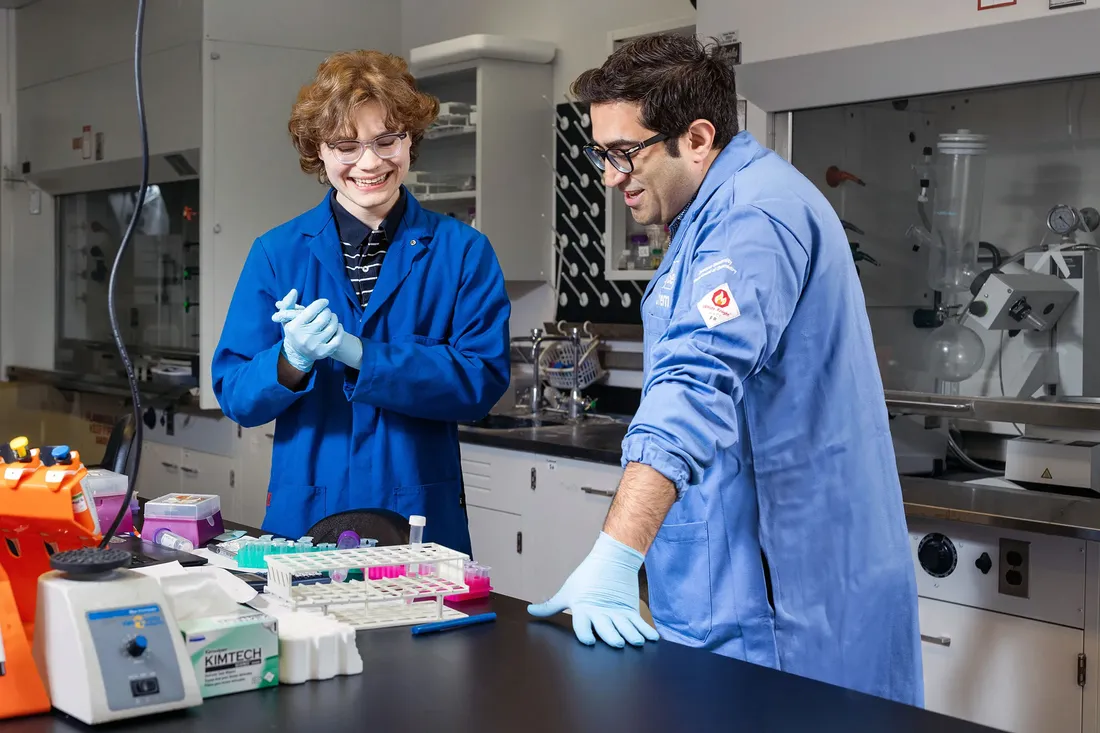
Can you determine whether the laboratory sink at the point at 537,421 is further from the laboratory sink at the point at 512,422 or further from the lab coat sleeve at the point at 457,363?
the lab coat sleeve at the point at 457,363

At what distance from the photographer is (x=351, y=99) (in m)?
2.01

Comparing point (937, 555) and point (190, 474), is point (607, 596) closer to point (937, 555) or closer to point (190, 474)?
point (937, 555)

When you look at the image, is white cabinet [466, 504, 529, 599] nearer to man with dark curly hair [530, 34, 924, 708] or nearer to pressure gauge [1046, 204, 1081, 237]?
pressure gauge [1046, 204, 1081, 237]

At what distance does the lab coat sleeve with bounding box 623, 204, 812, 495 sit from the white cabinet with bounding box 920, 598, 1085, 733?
128cm

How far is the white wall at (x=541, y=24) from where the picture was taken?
3.98m

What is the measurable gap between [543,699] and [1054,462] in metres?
1.81

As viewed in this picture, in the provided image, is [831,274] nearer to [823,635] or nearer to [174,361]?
[823,635]

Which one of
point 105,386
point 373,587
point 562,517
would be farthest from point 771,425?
point 105,386

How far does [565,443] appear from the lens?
3.32 m

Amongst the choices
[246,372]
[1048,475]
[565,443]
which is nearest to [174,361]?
[565,443]

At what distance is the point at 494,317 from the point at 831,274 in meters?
0.84

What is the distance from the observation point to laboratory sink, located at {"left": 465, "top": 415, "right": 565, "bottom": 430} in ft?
12.5

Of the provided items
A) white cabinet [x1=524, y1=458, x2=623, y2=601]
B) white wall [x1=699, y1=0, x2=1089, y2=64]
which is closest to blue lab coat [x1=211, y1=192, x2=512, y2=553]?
white wall [x1=699, y1=0, x2=1089, y2=64]

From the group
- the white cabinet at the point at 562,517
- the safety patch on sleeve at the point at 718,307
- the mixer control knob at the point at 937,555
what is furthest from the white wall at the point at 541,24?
the safety patch on sleeve at the point at 718,307
